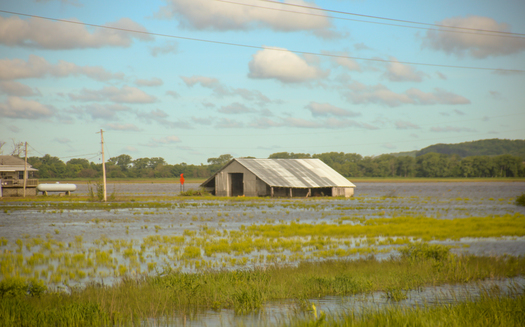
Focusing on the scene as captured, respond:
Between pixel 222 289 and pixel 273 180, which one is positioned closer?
pixel 222 289

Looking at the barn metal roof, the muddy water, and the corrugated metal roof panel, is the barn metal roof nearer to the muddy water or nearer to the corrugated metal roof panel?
the corrugated metal roof panel

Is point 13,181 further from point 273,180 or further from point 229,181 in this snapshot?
point 273,180

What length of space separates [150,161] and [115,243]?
15644cm

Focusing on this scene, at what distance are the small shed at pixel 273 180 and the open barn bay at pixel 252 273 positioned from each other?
3152cm

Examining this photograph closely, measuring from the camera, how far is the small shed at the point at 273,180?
61188 mm

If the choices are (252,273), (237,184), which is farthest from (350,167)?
(252,273)

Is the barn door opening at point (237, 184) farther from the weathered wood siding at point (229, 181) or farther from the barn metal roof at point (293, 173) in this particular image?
the barn metal roof at point (293, 173)

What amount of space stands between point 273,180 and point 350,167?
360ft

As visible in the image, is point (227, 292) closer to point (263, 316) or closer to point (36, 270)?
point (263, 316)

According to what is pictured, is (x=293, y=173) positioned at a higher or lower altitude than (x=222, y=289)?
higher

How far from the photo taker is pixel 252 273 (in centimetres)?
1389

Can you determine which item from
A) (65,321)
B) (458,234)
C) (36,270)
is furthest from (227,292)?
(458,234)

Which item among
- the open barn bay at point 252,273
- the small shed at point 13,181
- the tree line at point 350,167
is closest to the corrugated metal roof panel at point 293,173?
the open barn bay at point 252,273

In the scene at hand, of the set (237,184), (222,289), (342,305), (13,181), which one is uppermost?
(13,181)
